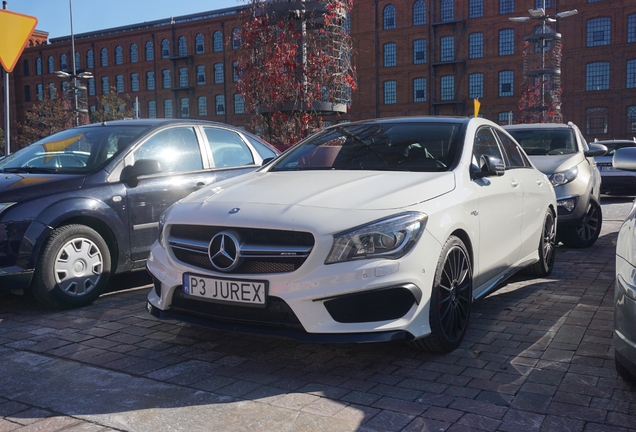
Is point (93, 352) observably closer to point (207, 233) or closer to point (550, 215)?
point (207, 233)

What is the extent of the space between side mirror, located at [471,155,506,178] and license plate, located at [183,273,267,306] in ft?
6.37

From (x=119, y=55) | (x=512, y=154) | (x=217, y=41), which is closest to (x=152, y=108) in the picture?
(x=119, y=55)

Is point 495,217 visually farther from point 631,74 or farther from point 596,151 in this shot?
point 631,74

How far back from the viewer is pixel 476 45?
51.2 m

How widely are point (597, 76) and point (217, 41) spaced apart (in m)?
Answer: 33.4

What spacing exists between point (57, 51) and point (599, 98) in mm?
55381

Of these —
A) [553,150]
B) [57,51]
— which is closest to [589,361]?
[553,150]

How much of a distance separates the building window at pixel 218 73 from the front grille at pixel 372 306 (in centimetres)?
6040

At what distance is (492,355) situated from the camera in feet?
13.9

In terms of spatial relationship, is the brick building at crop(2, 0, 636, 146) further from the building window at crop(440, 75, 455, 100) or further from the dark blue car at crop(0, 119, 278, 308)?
the dark blue car at crop(0, 119, 278, 308)

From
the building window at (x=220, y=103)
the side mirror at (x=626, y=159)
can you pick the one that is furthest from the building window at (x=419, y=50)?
Answer: the side mirror at (x=626, y=159)

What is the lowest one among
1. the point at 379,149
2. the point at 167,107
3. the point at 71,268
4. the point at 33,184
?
the point at 71,268

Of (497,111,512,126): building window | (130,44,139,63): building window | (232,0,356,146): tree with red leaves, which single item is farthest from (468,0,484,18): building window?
(232,0,356,146): tree with red leaves

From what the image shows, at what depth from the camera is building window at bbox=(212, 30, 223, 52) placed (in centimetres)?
6150
